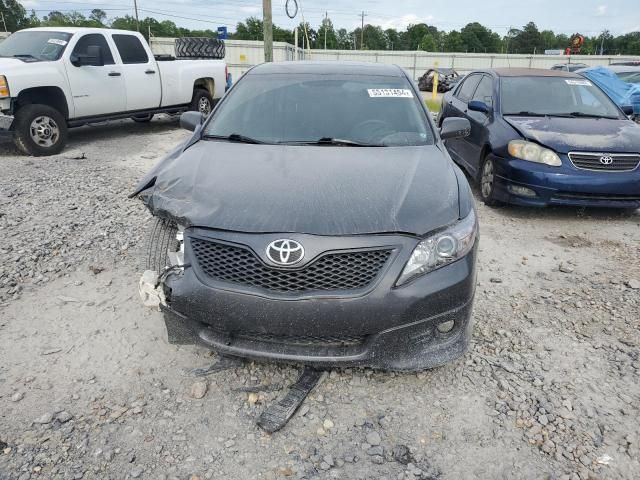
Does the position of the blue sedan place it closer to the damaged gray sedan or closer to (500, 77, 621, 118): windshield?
(500, 77, 621, 118): windshield

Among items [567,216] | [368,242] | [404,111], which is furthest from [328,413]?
[567,216]

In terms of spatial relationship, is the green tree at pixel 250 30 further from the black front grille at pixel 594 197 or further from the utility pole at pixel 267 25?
the black front grille at pixel 594 197

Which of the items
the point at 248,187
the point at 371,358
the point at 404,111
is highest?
the point at 404,111

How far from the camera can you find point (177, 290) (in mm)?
2455

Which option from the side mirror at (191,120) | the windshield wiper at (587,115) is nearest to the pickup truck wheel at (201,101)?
the side mirror at (191,120)

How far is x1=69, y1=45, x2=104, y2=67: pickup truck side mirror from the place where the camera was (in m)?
7.91

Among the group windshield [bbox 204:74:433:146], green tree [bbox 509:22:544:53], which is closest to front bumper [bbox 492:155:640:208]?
windshield [bbox 204:74:433:146]

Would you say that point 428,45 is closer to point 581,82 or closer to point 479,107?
point 581,82

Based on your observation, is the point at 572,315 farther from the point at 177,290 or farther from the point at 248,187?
the point at 177,290

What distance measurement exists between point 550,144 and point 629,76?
10.4 meters

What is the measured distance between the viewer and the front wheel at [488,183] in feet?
18.8

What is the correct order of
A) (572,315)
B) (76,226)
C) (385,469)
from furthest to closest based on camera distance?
(76,226)
(572,315)
(385,469)

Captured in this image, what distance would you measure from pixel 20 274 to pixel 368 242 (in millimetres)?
2906

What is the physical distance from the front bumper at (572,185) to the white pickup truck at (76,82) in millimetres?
6690
